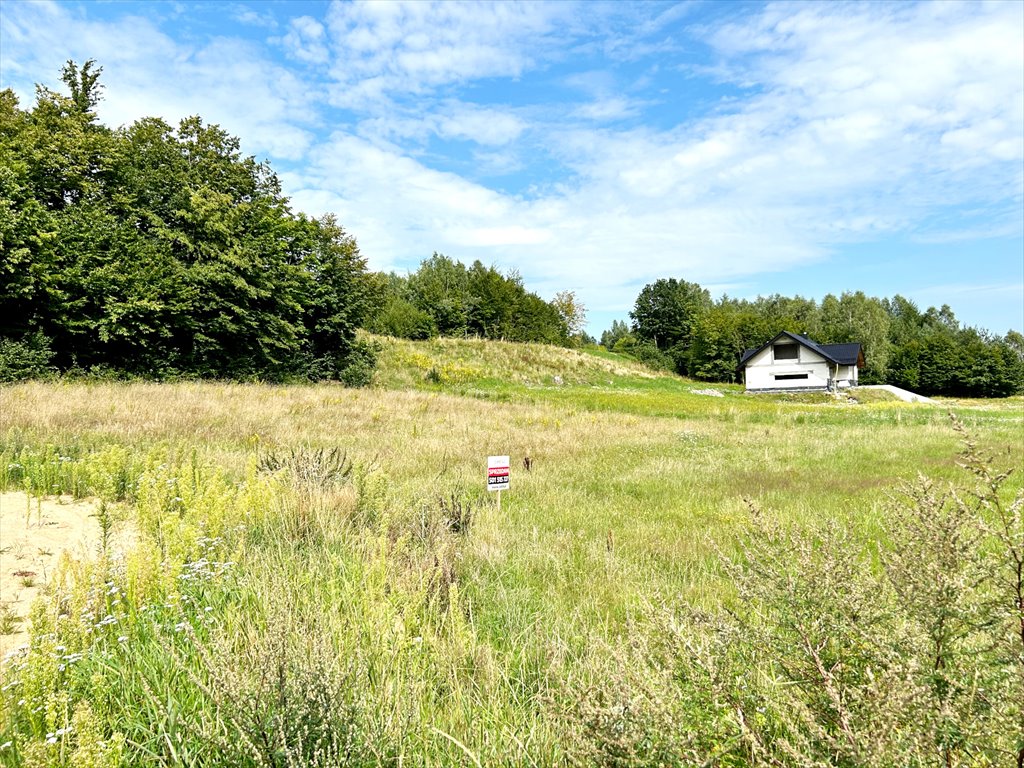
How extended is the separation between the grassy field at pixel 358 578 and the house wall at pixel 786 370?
41583mm

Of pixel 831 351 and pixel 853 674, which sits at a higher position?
pixel 831 351

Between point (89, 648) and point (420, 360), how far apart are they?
3461cm

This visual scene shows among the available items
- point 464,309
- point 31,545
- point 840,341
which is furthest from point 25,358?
point 840,341

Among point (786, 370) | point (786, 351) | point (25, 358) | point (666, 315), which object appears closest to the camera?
point (25, 358)

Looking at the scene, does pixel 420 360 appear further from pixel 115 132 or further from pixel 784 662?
pixel 784 662

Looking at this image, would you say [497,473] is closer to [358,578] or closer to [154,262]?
[358,578]

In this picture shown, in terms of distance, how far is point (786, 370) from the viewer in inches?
2076

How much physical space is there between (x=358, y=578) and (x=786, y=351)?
188 ft

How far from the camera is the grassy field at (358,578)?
2.19 m

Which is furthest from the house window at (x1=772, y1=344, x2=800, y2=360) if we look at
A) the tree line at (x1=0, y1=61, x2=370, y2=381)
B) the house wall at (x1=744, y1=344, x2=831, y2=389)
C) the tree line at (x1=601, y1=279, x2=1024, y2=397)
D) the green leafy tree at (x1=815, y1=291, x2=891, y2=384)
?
the tree line at (x1=0, y1=61, x2=370, y2=381)

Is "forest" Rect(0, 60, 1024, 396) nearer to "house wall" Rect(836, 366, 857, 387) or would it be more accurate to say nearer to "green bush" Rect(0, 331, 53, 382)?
"green bush" Rect(0, 331, 53, 382)

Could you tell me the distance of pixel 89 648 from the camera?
286cm

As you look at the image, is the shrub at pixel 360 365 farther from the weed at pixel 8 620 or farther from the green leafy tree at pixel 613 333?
the green leafy tree at pixel 613 333

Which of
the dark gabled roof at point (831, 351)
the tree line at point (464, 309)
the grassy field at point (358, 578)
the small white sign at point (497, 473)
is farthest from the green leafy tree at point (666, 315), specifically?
the small white sign at point (497, 473)
